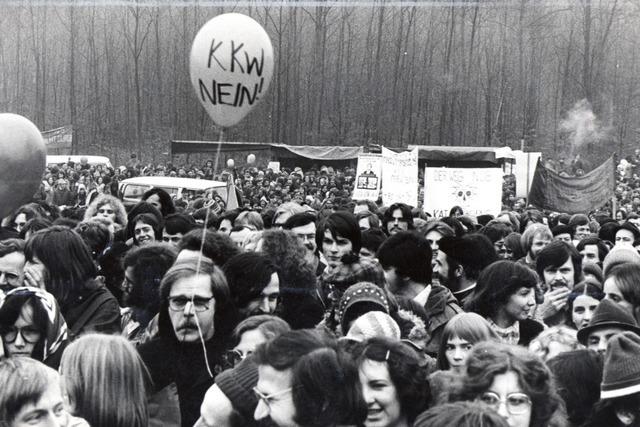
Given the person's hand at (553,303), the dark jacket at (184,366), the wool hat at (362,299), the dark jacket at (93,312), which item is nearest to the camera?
the dark jacket at (184,366)

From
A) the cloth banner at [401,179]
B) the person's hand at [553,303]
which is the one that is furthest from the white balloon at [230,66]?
the cloth banner at [401,179]

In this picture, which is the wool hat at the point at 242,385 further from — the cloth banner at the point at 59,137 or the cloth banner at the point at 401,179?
the cloth banner at the point at 59,137

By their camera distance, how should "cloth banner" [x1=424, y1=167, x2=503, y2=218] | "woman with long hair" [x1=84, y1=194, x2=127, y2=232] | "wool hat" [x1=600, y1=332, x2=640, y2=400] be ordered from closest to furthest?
"wool hat" [x1=600, y1=332, x2=640, y2=400] → "woman with long hair" [x1=84, y1=194, x2=127, y2=232] → "cloth banner" [x1=424, y1=167, x2=503, y2=218]

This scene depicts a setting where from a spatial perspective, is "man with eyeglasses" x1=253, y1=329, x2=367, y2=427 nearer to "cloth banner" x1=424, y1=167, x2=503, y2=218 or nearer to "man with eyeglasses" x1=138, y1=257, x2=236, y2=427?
"man with eyeglasses" x1=138, y1=257, x2=236, y2=427

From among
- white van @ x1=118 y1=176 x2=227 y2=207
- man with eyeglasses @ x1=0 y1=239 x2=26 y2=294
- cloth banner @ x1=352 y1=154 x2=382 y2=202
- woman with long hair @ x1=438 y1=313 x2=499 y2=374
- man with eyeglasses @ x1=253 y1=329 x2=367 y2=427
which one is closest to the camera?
man with eyeglasses @ x1=253 y1=329 x2=367 y2=427

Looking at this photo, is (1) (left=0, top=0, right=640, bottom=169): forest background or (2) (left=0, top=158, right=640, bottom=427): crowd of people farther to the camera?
(1) (left=0, top=0, right=640, bottom=169): forest background

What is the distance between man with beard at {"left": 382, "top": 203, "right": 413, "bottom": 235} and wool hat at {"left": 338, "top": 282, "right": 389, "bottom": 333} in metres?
2.97

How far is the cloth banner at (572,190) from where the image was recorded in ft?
33.7

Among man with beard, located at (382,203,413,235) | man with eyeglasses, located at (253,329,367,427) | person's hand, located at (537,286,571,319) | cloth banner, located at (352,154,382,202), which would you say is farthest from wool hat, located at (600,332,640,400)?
cloth banner, located at (352,154,382,202)

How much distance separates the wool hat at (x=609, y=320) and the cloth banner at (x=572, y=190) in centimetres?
682

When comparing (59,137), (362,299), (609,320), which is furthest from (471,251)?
(59,137)

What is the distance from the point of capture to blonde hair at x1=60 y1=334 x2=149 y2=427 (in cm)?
261

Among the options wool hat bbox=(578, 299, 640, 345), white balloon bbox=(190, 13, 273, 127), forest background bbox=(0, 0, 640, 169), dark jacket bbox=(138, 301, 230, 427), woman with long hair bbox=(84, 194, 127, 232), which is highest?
forest background bbox=(0, 0, 640, 169)

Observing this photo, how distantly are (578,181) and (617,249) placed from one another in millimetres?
5478
